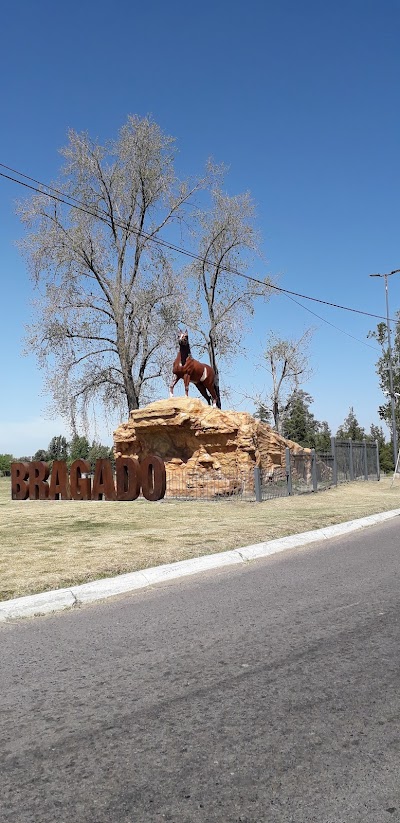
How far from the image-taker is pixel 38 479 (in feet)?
75.6

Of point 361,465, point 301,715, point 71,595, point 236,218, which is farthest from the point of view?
point 236,218

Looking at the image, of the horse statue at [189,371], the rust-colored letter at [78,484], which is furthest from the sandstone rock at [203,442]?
the rust-colored letter at [78,484]

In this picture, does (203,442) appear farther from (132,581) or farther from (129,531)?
(132,581)

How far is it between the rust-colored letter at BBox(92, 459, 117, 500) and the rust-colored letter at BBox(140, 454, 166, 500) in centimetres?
134

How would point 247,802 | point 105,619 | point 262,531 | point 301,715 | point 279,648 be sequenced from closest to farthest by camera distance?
point 247,802, point 301,715, point 279,648, point 105,619, point 262,531

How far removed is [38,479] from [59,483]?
1188 mm

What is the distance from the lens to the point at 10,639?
5324 mm

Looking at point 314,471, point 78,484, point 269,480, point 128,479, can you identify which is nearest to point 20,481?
point 78,484

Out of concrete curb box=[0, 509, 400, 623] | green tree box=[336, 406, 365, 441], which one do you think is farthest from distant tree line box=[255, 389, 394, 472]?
concrete curb box=[0, 509, 400, 623]

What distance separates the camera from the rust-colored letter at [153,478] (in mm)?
19953

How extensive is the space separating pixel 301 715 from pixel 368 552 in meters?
6.15

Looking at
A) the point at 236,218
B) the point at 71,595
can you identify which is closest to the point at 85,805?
the point at 71,595

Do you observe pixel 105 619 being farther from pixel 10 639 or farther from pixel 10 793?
pixel 10 793

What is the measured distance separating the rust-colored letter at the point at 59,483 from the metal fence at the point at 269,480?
3497 millimetres
